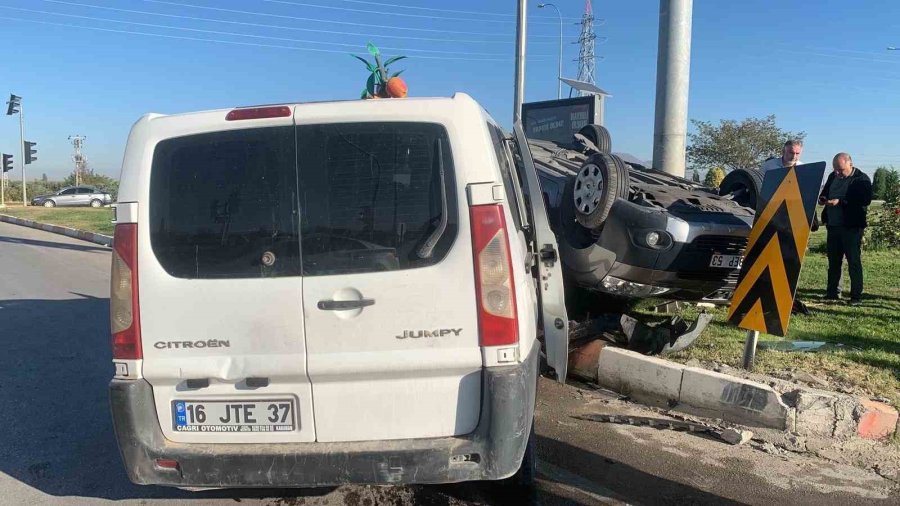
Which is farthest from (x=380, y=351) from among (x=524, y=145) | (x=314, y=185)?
(x=524, y=145)

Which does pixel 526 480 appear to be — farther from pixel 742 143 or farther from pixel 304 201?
pixel 742 143

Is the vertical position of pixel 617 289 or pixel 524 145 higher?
pixel 524 145

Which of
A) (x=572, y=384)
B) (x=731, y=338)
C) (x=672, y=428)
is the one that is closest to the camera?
(x=672, y=428)

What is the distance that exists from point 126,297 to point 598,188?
3748 mm

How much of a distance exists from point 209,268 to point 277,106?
2.45 ft

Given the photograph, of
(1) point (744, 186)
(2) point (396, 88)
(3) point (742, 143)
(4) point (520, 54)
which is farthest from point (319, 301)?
(3) point (742, 143)

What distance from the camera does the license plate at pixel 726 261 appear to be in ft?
17.4

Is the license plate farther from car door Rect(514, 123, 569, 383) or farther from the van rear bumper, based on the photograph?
the van rear bumper

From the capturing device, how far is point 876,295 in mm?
7473

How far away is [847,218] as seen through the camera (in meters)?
7.09

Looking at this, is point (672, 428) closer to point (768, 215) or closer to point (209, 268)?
point (768, 215)

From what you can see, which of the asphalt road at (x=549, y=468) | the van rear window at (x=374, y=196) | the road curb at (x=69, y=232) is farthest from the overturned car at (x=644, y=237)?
the road curb at (x=69, y=232)

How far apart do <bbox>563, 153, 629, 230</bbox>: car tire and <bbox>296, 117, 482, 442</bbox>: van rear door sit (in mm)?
2858

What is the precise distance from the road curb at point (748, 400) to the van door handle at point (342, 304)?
9.65ft
